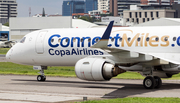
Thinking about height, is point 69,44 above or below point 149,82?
above

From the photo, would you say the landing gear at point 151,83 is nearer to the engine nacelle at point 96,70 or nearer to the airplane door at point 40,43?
the engine nacelle at point 96,70

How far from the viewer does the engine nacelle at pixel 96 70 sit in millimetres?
19219

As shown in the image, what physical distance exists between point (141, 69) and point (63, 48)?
5625 mm

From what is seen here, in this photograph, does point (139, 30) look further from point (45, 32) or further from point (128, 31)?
point (45, 32)

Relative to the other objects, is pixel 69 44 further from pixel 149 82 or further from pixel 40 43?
pixel 149 82

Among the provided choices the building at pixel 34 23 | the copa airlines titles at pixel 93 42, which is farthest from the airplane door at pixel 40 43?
the building at pixel 34 23

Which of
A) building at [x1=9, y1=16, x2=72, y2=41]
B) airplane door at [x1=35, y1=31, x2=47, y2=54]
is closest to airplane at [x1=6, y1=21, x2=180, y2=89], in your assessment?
airplane door at [x1=35, y1=31, x2=47, y2=54]

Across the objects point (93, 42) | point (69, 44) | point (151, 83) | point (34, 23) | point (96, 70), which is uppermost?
point (34, 23)

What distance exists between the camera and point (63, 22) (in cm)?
9894

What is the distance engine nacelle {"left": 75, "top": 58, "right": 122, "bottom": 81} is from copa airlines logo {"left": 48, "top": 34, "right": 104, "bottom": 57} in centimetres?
288

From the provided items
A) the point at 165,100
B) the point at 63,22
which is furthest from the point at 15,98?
the point at 63,22

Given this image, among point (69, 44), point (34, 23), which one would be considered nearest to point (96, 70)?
point (69, 44)

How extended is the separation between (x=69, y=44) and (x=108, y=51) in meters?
5.15

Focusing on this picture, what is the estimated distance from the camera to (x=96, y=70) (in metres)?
19.3
